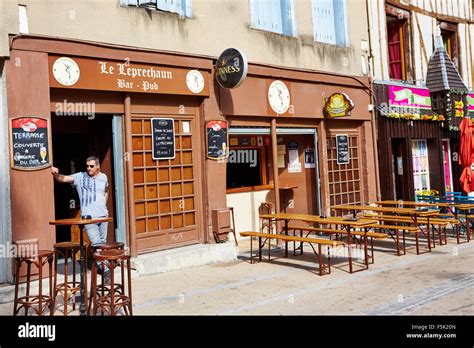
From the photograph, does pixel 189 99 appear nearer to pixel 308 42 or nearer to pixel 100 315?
pixel 308 42

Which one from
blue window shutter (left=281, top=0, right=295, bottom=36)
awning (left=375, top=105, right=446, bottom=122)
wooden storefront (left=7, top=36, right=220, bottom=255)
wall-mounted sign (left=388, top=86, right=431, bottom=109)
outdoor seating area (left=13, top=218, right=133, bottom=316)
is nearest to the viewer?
outdoor seating area (left=13, top=218, right=133, bottom=316)

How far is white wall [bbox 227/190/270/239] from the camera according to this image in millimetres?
11172

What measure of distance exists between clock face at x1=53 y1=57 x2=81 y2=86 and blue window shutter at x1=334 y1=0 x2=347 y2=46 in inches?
270

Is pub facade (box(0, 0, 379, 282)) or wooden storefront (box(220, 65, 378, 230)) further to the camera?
wooden storefront (box(220, 65, 378, 230))

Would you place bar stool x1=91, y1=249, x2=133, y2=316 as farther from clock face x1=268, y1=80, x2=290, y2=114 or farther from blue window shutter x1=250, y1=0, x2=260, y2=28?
blue window shutter x1=250, y1=0, x2=260, y2=28

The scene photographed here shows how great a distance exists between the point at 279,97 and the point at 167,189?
322cm

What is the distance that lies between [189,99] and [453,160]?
1034 cm

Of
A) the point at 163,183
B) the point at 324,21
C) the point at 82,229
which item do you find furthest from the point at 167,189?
the point at 324,21

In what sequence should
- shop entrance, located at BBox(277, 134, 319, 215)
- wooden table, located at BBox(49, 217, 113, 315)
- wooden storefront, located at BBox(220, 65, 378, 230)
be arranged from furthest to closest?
shop entrance, located at BBox(277, 134, 319, 215) → wooden storefront, located at BBox(220, 65, 378, 230) → wooden table, located at BBox(49, 217, 113, 315)

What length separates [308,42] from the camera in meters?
11.4

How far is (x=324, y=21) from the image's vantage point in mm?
12008

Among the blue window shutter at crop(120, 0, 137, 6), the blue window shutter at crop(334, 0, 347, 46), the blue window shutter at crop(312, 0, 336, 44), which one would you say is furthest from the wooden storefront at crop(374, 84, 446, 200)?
the blue window shutter at crop(120, 0, 137, 6)

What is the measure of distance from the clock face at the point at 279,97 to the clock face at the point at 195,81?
1.76 meters
